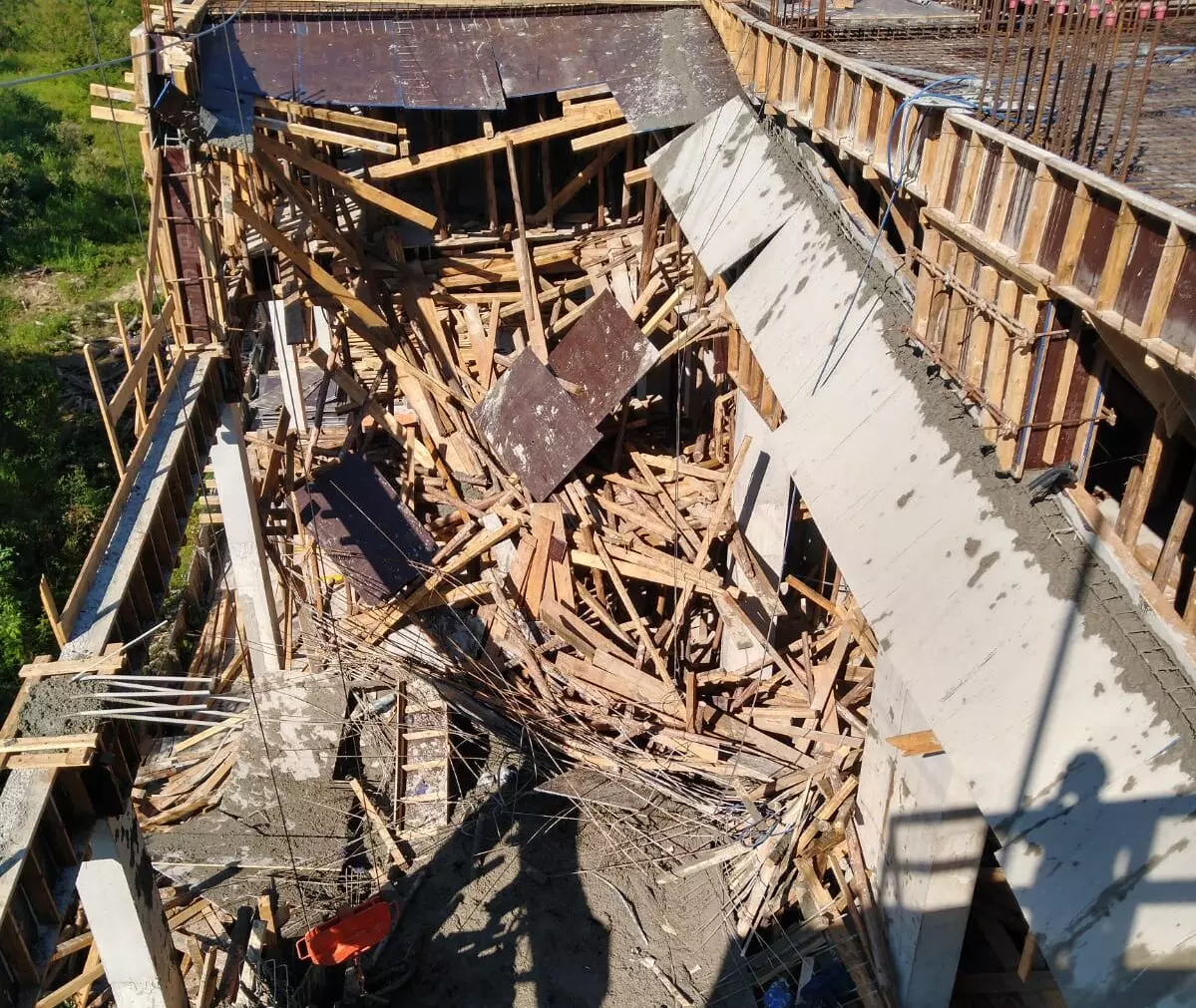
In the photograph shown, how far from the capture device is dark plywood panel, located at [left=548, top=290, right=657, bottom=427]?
13164 mm

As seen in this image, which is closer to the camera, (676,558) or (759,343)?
(759,343)

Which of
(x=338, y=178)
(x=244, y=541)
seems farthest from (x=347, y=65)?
(x=244, y=541)

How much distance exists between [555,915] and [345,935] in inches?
87.8

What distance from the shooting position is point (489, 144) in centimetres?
1340

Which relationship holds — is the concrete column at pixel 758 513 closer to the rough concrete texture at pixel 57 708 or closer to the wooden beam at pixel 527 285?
the wooden beam at pixel 527 285

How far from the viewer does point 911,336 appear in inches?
334

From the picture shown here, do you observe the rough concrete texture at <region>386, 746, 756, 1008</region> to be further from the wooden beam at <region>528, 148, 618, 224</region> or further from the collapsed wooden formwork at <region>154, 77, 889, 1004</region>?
the wooden beam at <region>528, 148, 618, 224</region>

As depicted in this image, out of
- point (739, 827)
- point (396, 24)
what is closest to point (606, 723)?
point (739, 827)

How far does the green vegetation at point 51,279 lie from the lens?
17.1 metres

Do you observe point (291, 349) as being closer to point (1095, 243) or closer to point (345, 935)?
point (345, 935)

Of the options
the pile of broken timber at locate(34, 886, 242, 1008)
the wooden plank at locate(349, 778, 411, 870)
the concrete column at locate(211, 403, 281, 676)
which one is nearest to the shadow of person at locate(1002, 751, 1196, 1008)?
the pile of broken timber at locate(34, 886, 242, 1008)

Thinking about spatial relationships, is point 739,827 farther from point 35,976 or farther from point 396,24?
point 396,24

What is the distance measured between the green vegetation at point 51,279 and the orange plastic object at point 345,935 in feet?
27.0

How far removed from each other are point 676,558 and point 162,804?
6.46m
